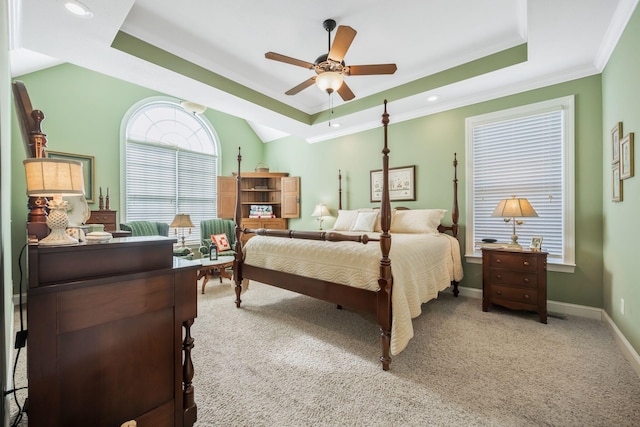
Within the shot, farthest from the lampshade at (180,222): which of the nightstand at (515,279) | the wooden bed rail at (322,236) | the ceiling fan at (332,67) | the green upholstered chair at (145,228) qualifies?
the nightstand at (515,279)

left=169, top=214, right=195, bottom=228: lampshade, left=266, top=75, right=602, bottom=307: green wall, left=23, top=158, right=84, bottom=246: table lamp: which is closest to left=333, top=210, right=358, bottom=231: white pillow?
left=266, top=75, right=602, bottom=307: green wall

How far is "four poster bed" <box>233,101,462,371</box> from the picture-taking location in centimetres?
206

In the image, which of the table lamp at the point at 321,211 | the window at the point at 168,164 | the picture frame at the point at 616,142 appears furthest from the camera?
the table lamp at the point at 321,211

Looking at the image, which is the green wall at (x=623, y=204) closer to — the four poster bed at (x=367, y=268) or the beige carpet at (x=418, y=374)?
the beige carpet at (x=418, y=374)

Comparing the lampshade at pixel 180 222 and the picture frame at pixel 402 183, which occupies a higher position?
the picture frame at pixel 402 183

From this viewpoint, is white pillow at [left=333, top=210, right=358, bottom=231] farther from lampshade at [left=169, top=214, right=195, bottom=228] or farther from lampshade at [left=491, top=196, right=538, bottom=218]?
lampshade at [left=169, top=214, right=195, bottom=228]

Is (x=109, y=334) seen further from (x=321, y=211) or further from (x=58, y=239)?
(x=321, y=211)

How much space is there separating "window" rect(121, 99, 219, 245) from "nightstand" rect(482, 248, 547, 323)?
508 centimetres

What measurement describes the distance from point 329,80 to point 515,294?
2976 millimetres

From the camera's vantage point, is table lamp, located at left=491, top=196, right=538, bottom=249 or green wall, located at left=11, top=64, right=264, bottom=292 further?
green wall, located at left=11, top=64, right=264, bottom=292

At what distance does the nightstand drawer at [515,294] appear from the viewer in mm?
2830

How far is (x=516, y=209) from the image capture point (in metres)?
2.91

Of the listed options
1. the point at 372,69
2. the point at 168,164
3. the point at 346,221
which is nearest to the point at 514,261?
the point at 346,221

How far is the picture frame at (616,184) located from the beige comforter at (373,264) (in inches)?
60.1
